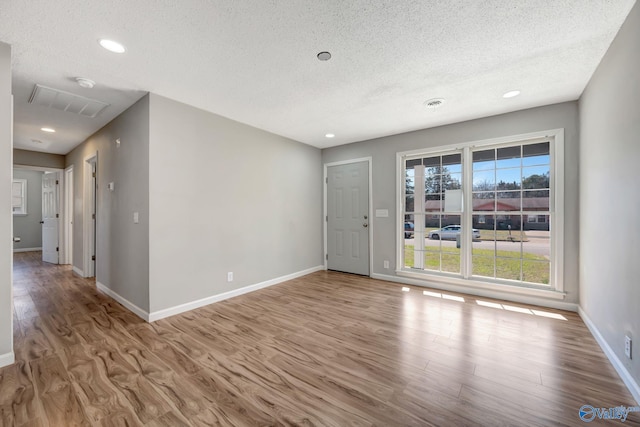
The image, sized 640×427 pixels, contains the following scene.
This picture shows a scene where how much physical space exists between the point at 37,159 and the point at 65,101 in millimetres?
3773

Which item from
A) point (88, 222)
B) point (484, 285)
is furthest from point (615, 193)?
point (88, 222)

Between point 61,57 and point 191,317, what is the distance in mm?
2737

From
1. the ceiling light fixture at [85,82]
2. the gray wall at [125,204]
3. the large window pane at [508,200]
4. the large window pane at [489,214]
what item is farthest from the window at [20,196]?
the large window pane at [508,200]

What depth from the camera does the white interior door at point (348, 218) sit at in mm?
4859

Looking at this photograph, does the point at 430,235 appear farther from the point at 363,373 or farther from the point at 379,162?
the point at 363,373

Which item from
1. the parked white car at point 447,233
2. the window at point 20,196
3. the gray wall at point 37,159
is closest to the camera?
the parked white car at point 447,233

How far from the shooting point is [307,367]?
2.03 meters

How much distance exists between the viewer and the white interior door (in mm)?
4859

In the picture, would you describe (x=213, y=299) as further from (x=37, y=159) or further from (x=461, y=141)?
(x=37, y=159)

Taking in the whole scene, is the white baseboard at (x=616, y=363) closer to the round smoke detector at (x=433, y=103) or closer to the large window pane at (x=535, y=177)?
the large window pane at (x=535, y=177)

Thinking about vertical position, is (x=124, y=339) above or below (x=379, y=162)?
below

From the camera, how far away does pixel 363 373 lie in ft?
6.37

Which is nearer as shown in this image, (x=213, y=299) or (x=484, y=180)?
(x=213, y=299)

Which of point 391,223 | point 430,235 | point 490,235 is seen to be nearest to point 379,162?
point 391,223
